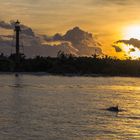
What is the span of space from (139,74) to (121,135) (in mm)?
156144

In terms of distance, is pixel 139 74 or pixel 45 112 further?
pixel 139 74

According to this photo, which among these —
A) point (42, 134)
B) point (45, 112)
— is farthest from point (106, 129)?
point (45, 112)

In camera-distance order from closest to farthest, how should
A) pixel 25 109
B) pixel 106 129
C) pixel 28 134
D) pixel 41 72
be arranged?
pixel 28 134
pixel 106 129
pixel 25 109
pixel 41 72

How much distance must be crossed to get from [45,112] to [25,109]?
4045 mm

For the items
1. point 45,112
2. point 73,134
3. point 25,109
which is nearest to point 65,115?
point 45,112

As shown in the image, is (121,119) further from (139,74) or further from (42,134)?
(139,74)

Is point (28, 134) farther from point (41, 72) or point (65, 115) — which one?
point (41, 72)

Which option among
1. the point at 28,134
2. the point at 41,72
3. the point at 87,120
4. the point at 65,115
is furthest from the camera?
the point at 41,72

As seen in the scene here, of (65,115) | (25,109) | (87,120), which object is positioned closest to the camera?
(87,120)

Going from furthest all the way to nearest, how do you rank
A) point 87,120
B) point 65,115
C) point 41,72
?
point 41,72
point 65,115
point 87,120

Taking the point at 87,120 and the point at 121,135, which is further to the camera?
the point at 87,120

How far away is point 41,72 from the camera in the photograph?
654 feet

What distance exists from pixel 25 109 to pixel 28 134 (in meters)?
18.8

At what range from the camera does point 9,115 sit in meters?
55.5
